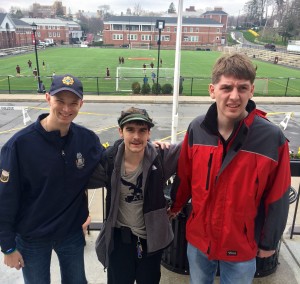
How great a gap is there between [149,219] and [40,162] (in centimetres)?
97

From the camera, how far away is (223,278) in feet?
8.37

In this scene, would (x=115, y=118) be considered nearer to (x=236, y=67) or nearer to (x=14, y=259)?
(x=14, y=259)

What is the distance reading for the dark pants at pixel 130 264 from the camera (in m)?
2.69

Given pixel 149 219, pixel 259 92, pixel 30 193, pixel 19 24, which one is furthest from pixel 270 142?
pixel 19 24

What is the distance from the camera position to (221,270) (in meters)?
2.56

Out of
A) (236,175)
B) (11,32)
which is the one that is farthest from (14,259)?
(11,32)

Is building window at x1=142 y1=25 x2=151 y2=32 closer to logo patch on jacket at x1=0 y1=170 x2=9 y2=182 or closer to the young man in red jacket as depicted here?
the young man in red jacket

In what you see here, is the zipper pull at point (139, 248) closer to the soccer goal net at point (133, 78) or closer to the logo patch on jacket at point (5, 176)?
the logo patch on jacket at point (5, 176)

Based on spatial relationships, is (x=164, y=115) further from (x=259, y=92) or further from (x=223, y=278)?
(x=223, y=278)

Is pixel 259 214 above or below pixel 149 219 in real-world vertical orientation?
above

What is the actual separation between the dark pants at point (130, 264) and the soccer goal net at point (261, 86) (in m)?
24.0

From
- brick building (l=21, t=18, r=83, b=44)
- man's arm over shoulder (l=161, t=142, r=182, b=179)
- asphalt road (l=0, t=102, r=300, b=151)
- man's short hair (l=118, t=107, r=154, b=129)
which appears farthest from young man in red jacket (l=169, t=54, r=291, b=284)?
brick building (l=21, t=18, r=83, b=44)

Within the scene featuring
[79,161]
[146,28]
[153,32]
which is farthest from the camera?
[153,32]

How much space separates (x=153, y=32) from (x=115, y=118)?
3264 inches
